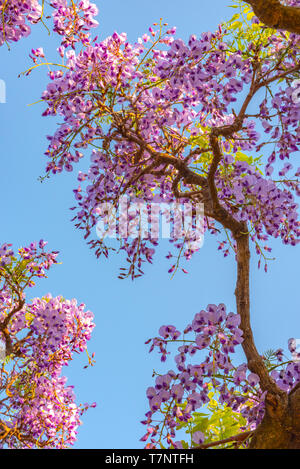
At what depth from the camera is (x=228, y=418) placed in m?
4.29

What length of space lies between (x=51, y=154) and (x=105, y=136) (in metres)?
0.60

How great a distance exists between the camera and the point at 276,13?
3.40 metres

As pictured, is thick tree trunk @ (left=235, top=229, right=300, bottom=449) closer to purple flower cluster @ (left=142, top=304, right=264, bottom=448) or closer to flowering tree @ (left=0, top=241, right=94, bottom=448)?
purple flower cluster @ (left=142, top=304, right=264, bottom=448)

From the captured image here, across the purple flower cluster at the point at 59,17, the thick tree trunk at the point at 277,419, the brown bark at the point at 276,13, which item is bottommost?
the thick tree trunk at the point at 277,419

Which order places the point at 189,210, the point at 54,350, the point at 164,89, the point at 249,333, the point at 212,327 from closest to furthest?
the point at 212,327
the point at 249,333
the point at 164,89
the point at 189,210
the point at 54,350

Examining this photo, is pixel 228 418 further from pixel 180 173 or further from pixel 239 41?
pixel 239 41

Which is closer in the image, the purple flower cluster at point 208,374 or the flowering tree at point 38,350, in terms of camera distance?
the purple flower cluster at point 208,374

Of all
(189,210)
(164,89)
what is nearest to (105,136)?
(164,89)

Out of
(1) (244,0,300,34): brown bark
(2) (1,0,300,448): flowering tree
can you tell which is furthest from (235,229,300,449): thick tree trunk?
(1) (244,0,300,34): brown bark

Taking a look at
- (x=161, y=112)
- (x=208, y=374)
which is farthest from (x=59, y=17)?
(x=208, y=374)

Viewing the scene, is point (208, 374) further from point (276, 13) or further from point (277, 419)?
point (276, 13)

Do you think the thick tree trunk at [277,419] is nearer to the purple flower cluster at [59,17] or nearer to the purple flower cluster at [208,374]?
the purple flower cluster at [208,374]

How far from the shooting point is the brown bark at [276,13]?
11.1ft

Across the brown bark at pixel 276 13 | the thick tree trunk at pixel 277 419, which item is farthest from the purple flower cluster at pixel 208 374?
the brown bark at pixel 276 13
